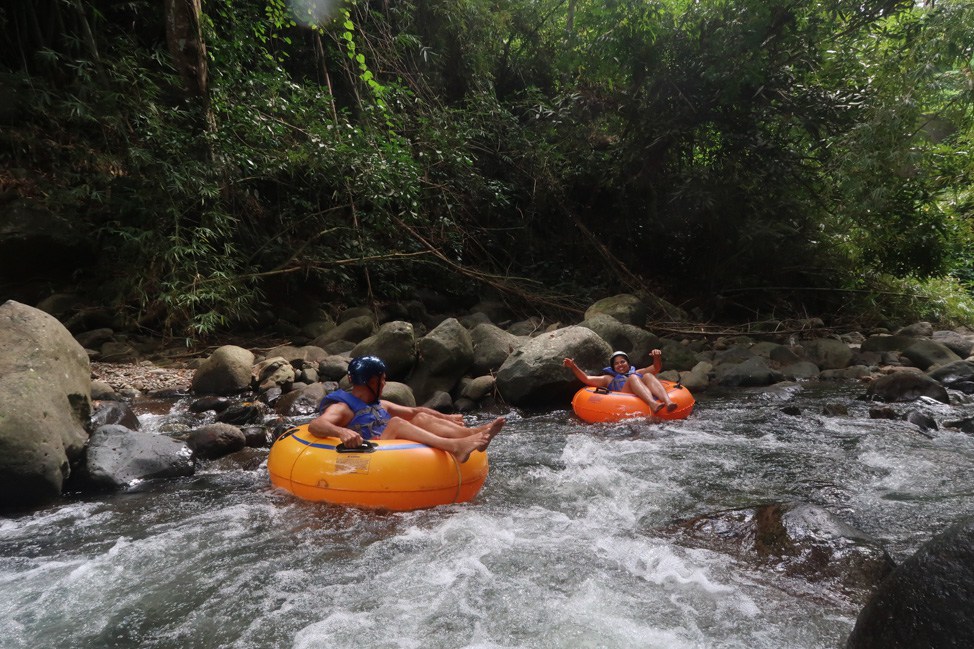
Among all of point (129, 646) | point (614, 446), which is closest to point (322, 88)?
point (614, 446)

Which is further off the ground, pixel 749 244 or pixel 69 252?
pixel 69 252

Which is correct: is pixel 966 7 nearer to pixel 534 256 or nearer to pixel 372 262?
pixel 534 256

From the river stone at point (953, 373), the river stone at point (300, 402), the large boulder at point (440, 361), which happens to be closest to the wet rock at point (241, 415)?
the river stone at point (300, 402)

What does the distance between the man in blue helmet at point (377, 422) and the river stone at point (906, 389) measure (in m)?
5.32

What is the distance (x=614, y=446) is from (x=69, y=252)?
24.9 feet

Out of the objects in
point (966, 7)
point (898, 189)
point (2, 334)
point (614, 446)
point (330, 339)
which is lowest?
point (614, 446)

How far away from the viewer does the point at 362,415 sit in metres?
4.52

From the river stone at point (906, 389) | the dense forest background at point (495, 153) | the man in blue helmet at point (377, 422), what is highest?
the dense forest background at point (495, 153)

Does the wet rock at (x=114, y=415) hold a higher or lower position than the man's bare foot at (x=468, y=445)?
higher

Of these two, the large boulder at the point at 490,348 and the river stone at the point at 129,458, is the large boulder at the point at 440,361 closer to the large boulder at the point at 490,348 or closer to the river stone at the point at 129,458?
the large boulder at the point at 490,348

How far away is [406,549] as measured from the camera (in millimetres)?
3533

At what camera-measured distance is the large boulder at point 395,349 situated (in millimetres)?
7555

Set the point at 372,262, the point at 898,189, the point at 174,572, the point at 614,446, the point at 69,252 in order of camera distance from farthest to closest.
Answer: the point at 372,262 → the point at 898,189 → the point at 69,252 → the point at 614,446 → the point at 174,572

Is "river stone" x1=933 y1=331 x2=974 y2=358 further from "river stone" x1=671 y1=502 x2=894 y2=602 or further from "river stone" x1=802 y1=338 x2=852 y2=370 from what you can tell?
"river stone" x1=671 y1=502 x2=894 y2=602
